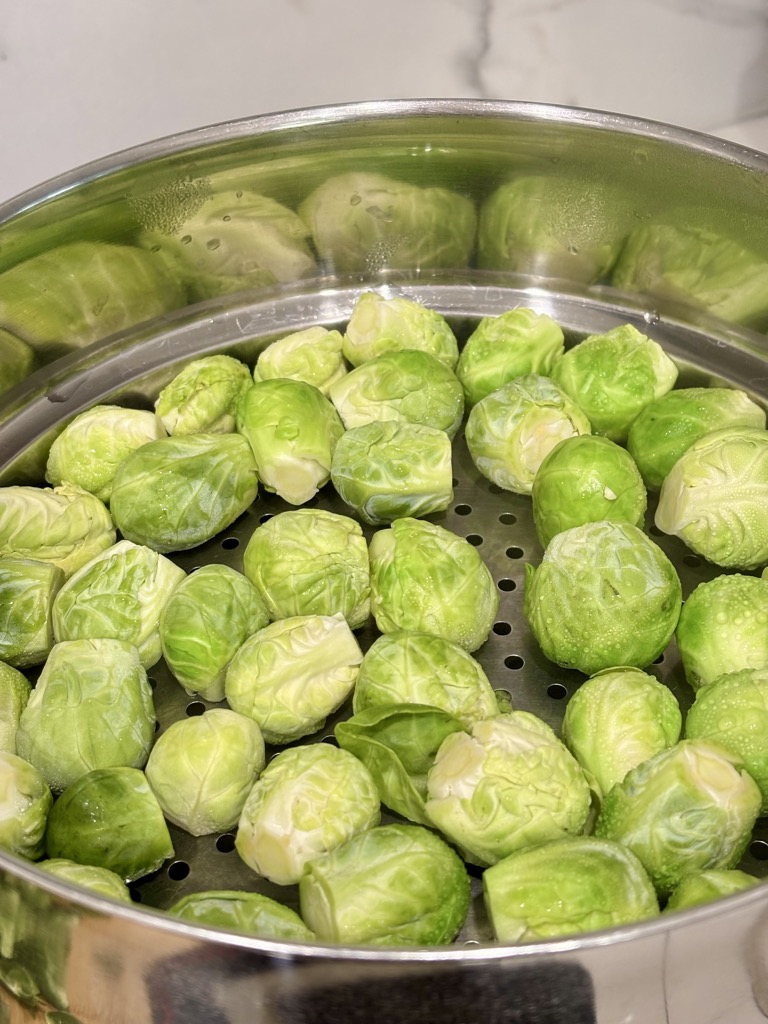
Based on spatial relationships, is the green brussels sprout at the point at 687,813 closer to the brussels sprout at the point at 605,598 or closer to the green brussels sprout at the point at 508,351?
the brussels sprout at the point at 605,598

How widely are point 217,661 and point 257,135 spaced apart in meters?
1.03

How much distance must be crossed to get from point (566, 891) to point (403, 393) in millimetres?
983

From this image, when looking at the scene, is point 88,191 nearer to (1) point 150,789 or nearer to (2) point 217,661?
(2) point 217,661

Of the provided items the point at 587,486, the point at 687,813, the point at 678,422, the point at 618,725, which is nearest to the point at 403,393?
the point at 587,486

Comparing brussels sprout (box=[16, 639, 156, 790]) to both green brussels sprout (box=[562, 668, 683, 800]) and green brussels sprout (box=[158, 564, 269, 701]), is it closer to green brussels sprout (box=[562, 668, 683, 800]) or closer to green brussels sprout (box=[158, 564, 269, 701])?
green brussels sprout (box=[158, 564, 269, 701])

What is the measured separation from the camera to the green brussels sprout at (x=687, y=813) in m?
1.30

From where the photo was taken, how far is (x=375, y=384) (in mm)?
1923

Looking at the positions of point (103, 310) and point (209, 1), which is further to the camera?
point (209, 1)

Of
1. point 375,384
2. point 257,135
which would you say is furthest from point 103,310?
point 375,384

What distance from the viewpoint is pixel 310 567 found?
167cm

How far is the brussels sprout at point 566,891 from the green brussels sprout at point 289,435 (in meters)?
0.83

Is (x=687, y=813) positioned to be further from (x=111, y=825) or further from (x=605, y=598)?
(x=111, y=825)

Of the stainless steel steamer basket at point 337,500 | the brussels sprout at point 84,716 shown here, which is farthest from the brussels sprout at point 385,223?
the brussels sprout at point 84,716

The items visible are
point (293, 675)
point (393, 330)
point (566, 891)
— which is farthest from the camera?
point (393, 330)
